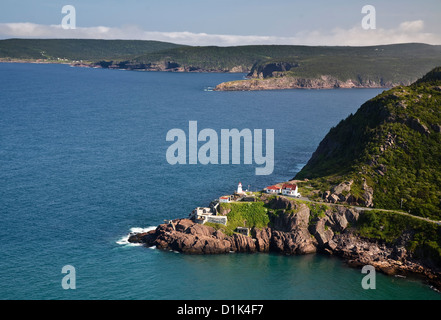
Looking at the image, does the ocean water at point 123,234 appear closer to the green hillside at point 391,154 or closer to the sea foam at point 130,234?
the sea foam at point 130,234

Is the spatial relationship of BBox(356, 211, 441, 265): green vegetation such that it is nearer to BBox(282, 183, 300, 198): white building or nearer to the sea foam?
BBox(282, 183, 300, 198): white building

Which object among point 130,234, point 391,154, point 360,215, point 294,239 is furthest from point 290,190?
point 130,234

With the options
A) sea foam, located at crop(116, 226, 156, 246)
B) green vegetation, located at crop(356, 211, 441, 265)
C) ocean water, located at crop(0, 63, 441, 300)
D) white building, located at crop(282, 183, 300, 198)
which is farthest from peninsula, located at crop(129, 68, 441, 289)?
ocean water, located at crop(0, 63, 441, 300)

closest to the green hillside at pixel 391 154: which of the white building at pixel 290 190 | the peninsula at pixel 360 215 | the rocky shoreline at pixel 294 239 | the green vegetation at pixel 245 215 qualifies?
the peninsula at pixel 360 215
